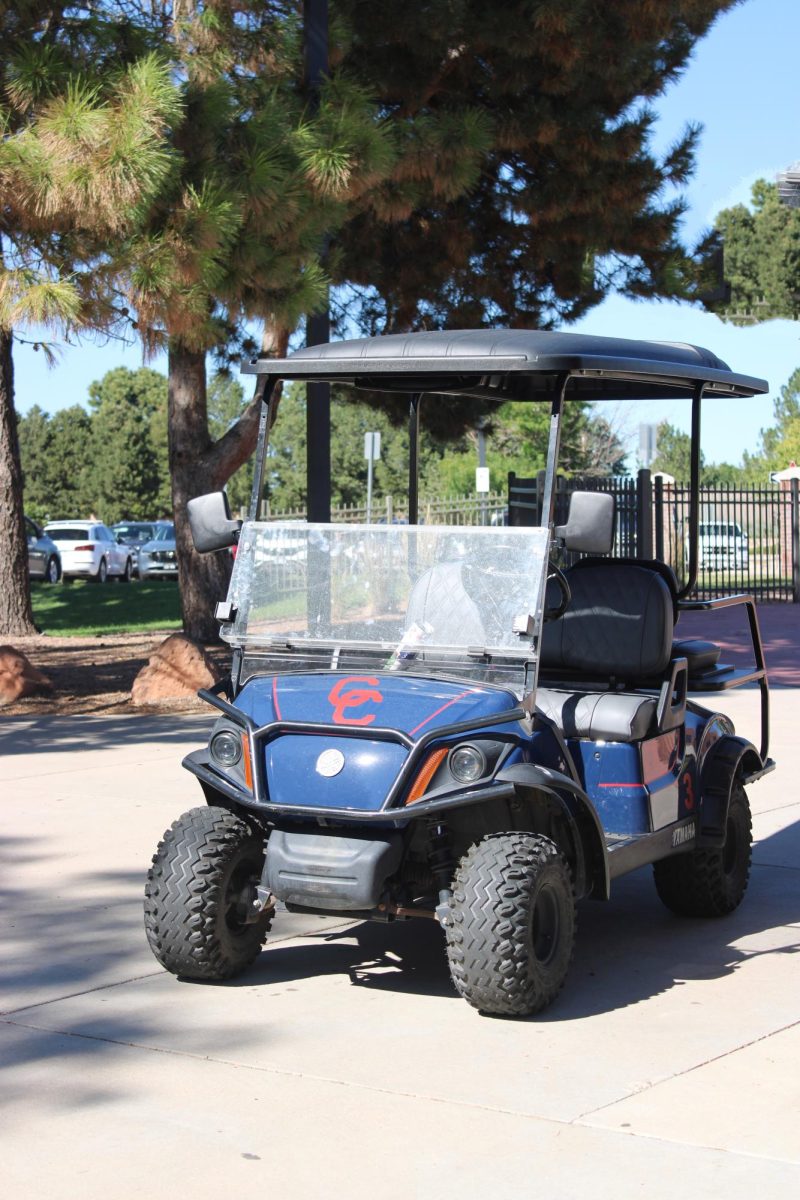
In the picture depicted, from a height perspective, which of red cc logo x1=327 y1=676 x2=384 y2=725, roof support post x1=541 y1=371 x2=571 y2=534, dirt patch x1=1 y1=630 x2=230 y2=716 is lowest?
dirt patch x1=1 y1=630 x2=230 y2=716

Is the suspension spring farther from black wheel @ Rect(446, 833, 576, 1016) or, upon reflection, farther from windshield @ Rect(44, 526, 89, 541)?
windshield @ Rect(44, 526, 89, 541)

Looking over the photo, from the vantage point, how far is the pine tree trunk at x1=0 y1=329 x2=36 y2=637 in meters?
17.5

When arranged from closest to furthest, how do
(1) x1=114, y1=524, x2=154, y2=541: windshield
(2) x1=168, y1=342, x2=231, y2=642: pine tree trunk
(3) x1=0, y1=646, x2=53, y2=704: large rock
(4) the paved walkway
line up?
1. (3) x1=0, y1=646, x2=53, y2=704: large rock
2. (2) x1=168, y1=342, x2=231, y2=642: pine tree trunk
3. (4) the paved walkway
4. (1) x1=114, y1=524, x2=154, y2=541: windshield

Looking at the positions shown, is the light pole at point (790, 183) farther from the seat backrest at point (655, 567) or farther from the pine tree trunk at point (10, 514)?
the seat backrest at point (655, 567)

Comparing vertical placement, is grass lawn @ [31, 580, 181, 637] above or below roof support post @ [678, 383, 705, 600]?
below

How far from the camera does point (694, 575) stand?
6.03m

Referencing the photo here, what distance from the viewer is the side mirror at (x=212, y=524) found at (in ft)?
17.5

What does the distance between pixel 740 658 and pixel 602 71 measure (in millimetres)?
5712

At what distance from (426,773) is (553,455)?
1213 millimetres

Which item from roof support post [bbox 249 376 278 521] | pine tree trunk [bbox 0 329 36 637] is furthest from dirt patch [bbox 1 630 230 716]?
roof support post [bbox 249 376 278 521]

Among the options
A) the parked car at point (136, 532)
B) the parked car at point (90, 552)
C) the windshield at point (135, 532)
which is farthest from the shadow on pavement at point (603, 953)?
the windshield at point (135, 532)

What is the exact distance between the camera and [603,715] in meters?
5.35

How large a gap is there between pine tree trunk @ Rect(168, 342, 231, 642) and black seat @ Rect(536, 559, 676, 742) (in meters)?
9.10

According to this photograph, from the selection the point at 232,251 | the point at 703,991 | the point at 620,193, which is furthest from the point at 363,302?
the point at 703,991
